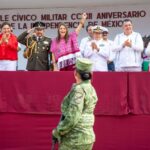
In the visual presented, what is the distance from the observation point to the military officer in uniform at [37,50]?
28.1ft

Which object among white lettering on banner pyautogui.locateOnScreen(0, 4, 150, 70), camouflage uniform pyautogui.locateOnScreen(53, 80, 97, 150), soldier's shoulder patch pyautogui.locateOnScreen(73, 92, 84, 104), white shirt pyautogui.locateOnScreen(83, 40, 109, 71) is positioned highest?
white lettering on banner pyautogui.locateOnScreen(0, 4, 150, 70)

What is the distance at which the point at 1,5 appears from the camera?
38.3 ft

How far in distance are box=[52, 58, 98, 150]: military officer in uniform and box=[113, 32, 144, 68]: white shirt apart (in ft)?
9.45

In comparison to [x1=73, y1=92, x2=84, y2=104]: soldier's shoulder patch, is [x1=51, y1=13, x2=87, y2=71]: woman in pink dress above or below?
above

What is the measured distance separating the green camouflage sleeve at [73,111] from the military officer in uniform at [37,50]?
3431 millimetres

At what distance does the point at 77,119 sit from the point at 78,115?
1.8 inches

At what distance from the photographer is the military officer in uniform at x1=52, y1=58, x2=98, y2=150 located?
5.13 m

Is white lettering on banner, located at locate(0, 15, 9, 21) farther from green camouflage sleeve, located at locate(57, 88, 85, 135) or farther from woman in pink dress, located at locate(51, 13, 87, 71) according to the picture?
green camouflage sleeve, located at locate(57, 88, 85, 135)

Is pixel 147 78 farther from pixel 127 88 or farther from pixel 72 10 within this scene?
pixel 72 10

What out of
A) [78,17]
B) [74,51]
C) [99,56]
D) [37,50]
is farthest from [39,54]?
[78,17]

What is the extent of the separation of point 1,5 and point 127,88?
4884 mm

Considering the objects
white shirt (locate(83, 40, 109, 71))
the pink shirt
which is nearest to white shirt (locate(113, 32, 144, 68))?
white shirt (locate(83, 40, 109, 71))

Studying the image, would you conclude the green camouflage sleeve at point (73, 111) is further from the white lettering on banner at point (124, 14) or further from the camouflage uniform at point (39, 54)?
the white lettering on banner at point (124, 14)

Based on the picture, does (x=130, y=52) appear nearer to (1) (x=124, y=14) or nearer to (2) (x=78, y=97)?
(2) (x=78, y=97)
